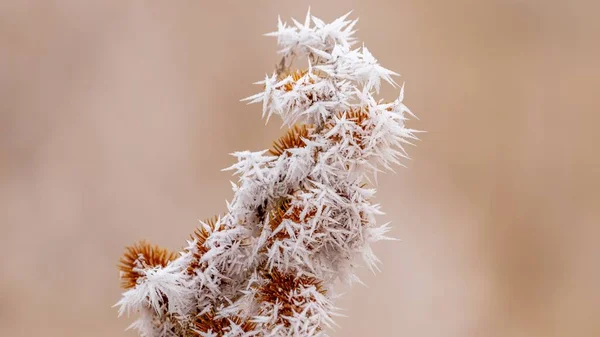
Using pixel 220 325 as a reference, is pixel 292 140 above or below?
above

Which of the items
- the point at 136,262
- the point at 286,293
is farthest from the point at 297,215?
the point at 136,262

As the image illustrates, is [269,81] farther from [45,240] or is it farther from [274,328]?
[45,240]

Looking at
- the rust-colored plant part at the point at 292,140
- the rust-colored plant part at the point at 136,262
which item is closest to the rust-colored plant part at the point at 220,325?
the rust-colored plant part at the point at 136,262

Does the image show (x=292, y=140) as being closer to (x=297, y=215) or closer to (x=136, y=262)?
(x=297, y=215)

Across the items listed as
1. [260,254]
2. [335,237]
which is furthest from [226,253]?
[335,237]

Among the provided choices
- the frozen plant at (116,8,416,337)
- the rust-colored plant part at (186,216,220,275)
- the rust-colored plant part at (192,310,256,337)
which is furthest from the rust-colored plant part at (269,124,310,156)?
the rust-colored plant part at (192,310,256,337)

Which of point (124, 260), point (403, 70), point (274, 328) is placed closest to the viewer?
point (274, 328)

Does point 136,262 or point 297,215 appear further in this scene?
point 136,262

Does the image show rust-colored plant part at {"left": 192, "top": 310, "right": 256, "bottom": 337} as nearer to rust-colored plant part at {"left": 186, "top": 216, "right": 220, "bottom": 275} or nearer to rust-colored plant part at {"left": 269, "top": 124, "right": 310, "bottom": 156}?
rust-colored plant part at {"left": 186, "top": 216, "right": 220, "bottom": 275}
